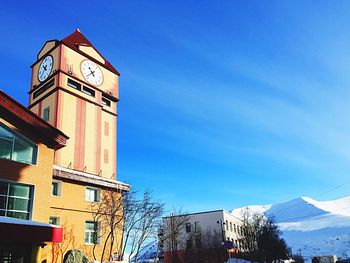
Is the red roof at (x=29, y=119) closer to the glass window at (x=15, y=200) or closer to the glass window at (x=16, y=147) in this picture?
the glass window at (x=16, y=147)

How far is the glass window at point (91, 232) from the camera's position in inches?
1126

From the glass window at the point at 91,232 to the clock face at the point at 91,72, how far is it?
58.4ft

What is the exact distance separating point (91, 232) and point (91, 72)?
19709 millimetres

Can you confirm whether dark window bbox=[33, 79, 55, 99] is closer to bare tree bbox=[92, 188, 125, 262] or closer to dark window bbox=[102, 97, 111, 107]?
dark window bbox=[102, 97, 111, 107]

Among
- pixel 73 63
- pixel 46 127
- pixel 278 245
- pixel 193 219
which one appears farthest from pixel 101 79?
pixel 278 245

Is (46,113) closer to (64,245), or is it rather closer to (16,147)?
(64,245)

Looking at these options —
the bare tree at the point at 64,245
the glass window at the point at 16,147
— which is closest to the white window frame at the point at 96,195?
the bare tree at the point at 64,245

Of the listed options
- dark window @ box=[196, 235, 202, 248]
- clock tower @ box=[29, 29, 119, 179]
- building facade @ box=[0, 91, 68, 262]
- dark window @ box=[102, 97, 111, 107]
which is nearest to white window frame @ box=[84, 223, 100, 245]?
clock tower @ box=[29, 29, 119, 179]

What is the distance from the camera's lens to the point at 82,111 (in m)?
39.1

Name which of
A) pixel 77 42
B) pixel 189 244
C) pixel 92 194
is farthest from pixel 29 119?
pixel 189 244

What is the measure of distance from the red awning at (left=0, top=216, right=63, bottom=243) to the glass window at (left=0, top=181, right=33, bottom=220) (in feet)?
6.75

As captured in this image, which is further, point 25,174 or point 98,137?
point 98,137

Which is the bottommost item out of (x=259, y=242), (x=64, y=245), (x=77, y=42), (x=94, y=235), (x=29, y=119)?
(x=64, y=245)

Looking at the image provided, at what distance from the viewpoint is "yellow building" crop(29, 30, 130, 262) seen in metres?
29.4
